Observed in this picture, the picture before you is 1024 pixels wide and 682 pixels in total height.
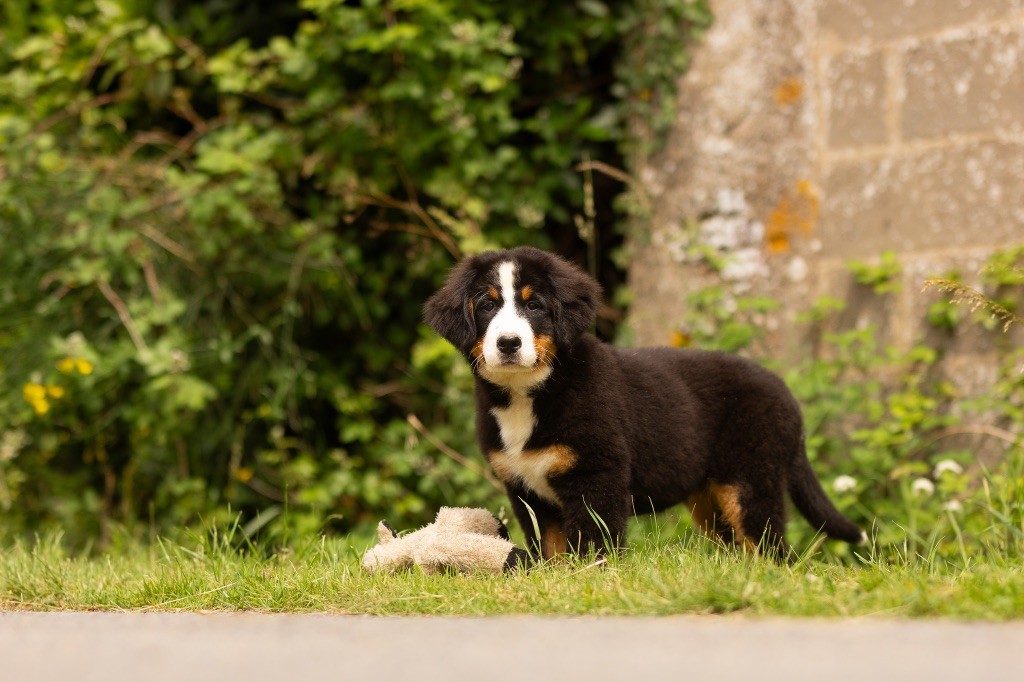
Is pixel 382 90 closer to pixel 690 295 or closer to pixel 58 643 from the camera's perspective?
pixel 690 295

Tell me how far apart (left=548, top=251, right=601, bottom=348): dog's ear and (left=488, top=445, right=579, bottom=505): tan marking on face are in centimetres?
36

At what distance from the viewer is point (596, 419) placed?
402 cm

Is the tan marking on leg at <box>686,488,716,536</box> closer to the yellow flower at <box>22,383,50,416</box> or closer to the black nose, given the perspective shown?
the black nose

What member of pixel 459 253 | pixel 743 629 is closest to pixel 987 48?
pixel 459 253

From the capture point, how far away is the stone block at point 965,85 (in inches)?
221

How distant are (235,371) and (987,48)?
4032 millimetres

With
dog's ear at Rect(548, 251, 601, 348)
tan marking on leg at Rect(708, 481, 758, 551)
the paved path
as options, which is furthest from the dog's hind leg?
the paved path

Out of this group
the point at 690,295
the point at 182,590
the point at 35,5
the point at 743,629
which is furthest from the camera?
the point at 35,5

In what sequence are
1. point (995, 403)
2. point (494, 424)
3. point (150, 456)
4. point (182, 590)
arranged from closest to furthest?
point (182, 590), point (494, 424), point (995, 403), point (150, 456)

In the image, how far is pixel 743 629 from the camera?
100 inches

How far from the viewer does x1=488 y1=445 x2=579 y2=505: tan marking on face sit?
4.01m

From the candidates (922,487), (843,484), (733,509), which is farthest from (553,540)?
(922,487)

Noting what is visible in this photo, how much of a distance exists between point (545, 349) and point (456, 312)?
1.13 ft

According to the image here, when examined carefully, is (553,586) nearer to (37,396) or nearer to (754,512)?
(754,512)
